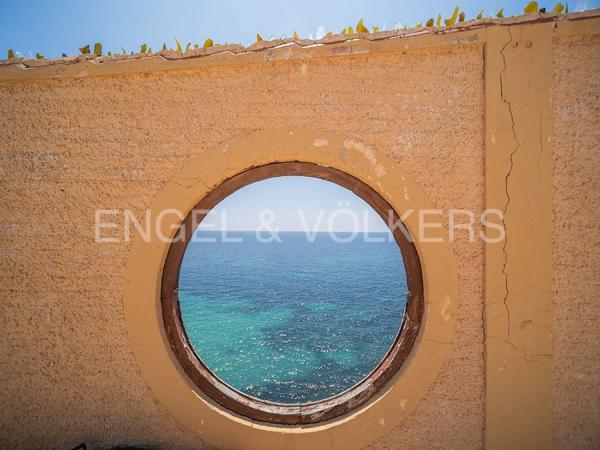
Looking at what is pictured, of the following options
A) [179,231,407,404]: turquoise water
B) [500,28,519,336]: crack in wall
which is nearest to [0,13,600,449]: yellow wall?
[500,28,519,336]: crack in wall

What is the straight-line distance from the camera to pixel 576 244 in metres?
1.79

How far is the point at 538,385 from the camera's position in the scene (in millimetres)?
1790

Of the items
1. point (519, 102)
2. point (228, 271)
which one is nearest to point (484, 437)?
point (519, 102)

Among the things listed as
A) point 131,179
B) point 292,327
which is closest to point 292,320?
point 292,327

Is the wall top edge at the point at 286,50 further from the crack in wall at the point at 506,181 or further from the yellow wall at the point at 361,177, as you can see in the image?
the crack in wall at the point at 506,181

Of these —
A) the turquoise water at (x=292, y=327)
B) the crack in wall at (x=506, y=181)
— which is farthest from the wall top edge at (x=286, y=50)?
the turquoise water at (x=292, y=327)

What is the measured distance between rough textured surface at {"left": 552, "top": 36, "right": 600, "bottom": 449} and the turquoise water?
2601 mm

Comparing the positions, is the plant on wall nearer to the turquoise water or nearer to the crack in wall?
the crack in wall

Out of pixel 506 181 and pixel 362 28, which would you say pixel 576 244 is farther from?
pixel 362 28

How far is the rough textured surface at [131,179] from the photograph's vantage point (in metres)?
1.86

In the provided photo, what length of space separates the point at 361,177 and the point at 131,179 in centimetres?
139

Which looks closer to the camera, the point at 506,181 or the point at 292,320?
the point at 506,181

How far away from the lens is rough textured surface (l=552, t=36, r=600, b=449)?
5.81 feet

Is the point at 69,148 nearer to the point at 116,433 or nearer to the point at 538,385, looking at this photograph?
the point at 116,433
